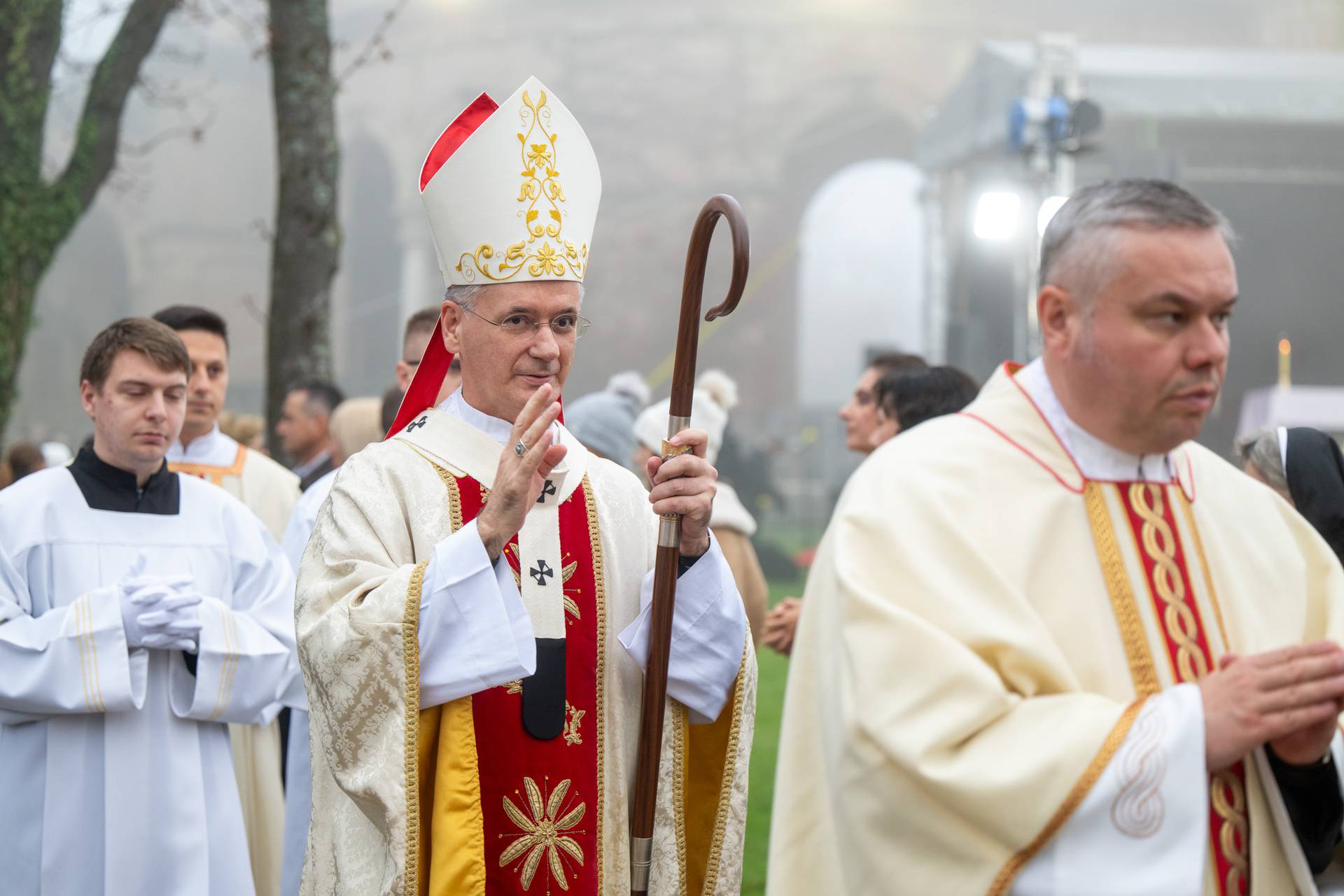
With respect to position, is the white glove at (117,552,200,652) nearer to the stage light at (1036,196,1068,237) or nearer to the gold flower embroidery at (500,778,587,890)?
the gold flower embroidery at (500,778,587,890)

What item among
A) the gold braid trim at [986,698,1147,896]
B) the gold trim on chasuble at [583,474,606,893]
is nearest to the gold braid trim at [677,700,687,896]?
the gold trim on chasuble at [583,474,606,893]

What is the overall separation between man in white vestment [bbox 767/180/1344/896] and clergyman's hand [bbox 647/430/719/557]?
1.74ft

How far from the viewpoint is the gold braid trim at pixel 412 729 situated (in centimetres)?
290

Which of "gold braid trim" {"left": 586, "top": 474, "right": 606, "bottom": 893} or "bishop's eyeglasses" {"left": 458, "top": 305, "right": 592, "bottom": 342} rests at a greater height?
"bishop's eyeglasses" {"left": 458, "top": 305, "right": 592, "bottom": 342}

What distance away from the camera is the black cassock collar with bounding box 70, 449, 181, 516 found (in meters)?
4.37

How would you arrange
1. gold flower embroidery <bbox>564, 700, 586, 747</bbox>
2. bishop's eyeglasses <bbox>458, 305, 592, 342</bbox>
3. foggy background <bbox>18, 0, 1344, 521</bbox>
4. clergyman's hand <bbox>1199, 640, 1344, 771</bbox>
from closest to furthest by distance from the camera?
1. clergyman's hand <bbox>1199, 640, 1344, 771</bbox>
2. gold flower embroidery <bbox>564, 700, 586, 747</bbox>
3. bishop's eyeglasses <bbox>458, 305, 592, 342</bbox>
4. foggy background <bbox>18, 0, 1344, 521</bbox>

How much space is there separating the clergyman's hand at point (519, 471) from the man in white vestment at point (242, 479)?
178cm

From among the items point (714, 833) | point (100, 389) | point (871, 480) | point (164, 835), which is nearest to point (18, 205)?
point (100, 389)

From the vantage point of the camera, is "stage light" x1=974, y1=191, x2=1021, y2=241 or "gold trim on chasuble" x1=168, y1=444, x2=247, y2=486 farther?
"stage light" x1=974, y1=191, x2=1021, y2=241

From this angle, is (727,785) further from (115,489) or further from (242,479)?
(242,479)

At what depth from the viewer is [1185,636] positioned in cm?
237

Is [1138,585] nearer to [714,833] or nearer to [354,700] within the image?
[714,833]

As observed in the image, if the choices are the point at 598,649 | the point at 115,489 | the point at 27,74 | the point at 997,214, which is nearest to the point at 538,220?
the point at 598,649

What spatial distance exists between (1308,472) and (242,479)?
3.81 metres
